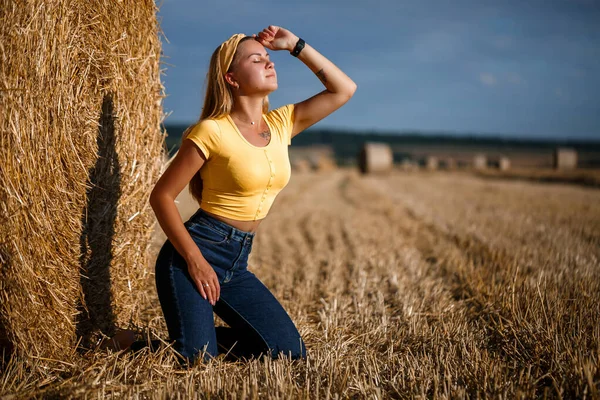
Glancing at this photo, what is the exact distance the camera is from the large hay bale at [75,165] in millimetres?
2455

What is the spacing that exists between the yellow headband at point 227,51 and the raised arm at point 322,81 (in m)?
→ 0.22

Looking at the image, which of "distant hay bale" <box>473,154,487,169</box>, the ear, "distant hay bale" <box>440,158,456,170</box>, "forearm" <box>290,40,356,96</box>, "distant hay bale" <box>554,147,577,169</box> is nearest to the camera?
the ear

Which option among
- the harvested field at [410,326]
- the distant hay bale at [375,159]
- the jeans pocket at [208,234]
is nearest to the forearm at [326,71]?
the jeans pocket at [208,234]

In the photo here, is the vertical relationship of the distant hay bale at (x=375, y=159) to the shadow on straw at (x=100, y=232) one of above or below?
below

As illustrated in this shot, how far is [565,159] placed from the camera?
965 inches

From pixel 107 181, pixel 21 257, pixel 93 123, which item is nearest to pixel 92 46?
pixel 93 123

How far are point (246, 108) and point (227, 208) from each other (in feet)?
1.85

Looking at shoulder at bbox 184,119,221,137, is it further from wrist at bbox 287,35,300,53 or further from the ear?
wrist at bbox 287,35,300,53

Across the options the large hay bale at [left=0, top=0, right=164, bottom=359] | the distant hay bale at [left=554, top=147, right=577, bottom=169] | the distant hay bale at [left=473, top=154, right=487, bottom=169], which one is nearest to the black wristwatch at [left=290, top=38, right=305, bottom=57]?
the large hay bale at [left=0, top=0, right=164, bottom=359]

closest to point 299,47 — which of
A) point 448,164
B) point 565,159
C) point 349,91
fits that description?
point 349,91

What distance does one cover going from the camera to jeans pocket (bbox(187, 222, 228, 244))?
8.80 ft

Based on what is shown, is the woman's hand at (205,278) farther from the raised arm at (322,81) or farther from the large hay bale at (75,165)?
the raised arm at (322,81)

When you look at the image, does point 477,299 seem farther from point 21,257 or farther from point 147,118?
point 21,257

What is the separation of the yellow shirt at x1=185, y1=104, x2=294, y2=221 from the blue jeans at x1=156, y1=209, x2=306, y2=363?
11 centimetres
